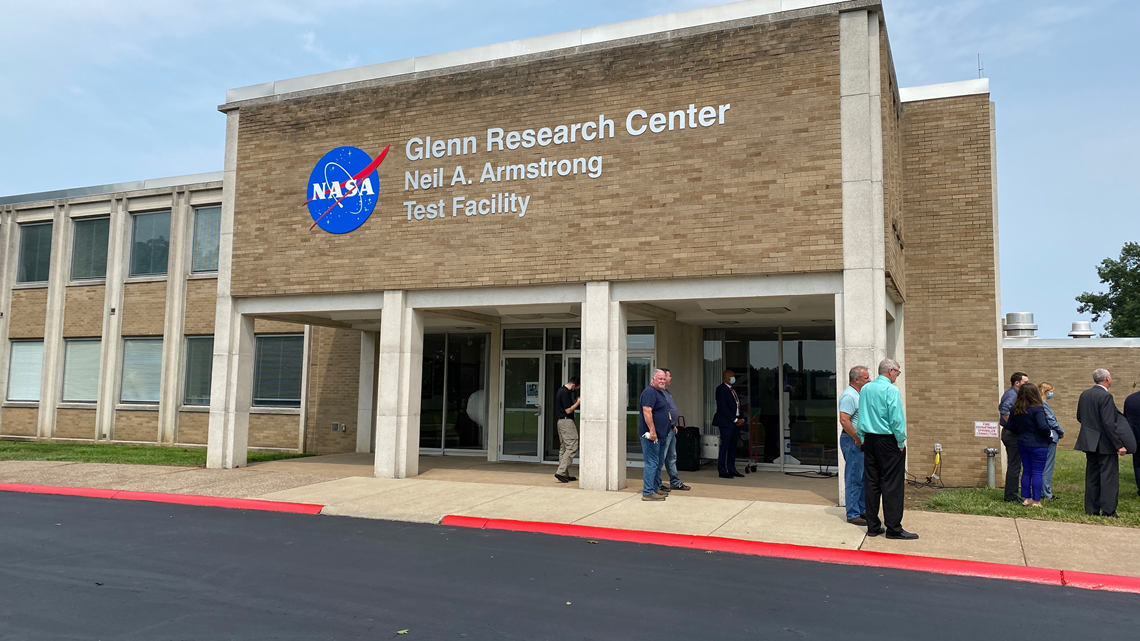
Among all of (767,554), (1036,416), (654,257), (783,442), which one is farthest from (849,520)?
(783,442)

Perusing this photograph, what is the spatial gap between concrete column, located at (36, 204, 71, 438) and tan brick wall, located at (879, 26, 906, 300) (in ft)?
72.0

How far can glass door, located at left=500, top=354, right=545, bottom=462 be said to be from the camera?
16328 millimetres

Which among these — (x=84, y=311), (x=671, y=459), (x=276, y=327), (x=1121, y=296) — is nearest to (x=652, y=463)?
(x=671, y=459)

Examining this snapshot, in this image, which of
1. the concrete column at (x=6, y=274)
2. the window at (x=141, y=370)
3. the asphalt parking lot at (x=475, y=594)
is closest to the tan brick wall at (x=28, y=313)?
the concrete column at (x=6, y=274)

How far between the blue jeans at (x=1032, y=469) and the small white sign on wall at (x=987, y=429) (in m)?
2.64

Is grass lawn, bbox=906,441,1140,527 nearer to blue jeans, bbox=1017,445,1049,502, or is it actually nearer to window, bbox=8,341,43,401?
blue jeans, bbox=1017,445,1049,502

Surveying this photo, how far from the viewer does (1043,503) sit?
10227 millimetres

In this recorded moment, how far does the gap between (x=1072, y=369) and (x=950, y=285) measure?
37.2ft

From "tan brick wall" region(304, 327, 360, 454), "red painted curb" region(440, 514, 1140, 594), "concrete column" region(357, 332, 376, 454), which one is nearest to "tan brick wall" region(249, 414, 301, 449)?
"tan brick wall" region(304, 327, 360, 454)

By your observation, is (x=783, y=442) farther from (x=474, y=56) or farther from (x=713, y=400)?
(x=474, y=56)

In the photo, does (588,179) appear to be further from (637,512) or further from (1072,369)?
(1072,369)

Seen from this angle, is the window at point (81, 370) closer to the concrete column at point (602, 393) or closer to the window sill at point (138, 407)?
the window sill at point (138, 407)

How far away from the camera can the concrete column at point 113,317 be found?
69.8ft

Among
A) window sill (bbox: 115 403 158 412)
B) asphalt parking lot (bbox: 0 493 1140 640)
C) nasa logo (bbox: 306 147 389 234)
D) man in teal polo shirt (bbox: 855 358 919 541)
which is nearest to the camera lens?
asphalt parking lot (bbox: 0 493 1140 640)
